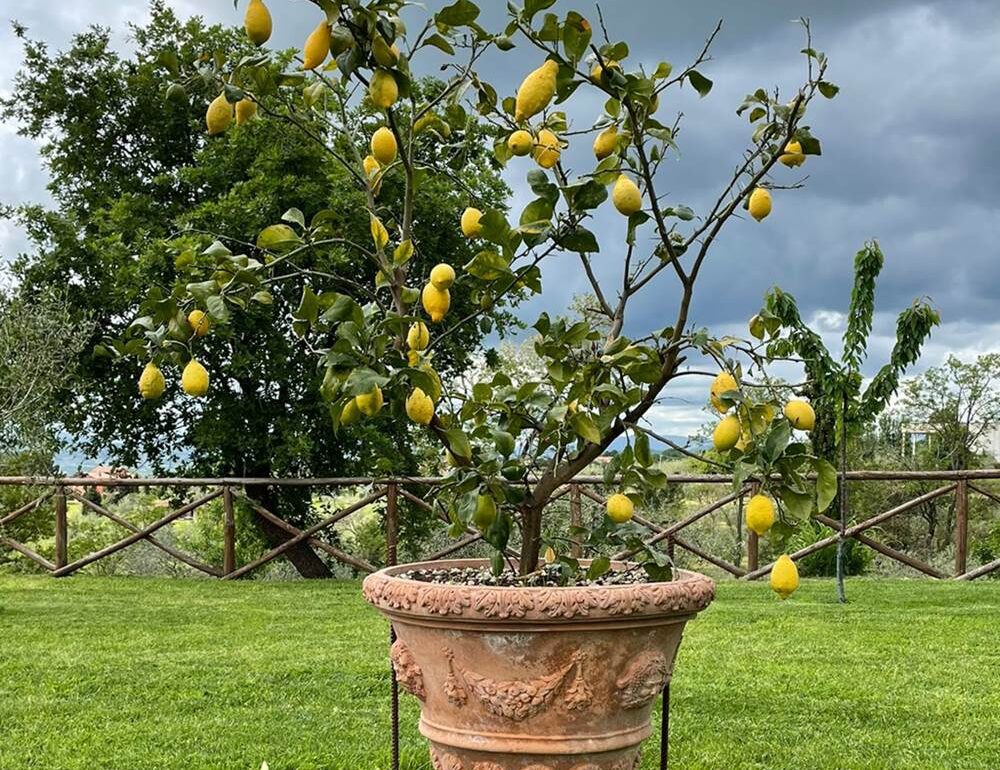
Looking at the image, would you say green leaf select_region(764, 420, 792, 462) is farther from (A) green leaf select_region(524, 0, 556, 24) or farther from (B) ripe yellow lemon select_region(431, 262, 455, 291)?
(A) green leaf select_region(524, 0, 556, 24)

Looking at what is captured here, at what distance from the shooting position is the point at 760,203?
6.63ft

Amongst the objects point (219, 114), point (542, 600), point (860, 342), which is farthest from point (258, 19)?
point (860, 342)

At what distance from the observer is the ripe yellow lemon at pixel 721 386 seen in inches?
78.2

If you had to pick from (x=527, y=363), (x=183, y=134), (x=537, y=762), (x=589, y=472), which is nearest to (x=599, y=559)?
(x=537, y=762)

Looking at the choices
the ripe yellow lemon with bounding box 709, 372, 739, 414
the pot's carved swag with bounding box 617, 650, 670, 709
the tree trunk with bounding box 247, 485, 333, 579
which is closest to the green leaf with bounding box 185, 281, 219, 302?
the ripe yellow lemon with bounding box 709, 372, 739, 414

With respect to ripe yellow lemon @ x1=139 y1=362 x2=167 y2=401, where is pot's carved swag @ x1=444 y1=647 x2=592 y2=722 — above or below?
below

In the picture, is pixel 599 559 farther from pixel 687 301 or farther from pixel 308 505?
pixel 308 505

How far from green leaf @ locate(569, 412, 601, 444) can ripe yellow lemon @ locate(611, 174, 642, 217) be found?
41cm

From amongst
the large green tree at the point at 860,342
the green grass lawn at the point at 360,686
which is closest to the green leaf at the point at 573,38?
the green grass lawn at the point at 360,686

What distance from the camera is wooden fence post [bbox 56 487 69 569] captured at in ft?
26.2

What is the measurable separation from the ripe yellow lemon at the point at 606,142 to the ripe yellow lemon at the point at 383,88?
0.49 metres

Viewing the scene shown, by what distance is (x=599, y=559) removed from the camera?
2.20m

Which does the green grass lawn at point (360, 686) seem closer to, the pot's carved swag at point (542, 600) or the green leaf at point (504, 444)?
the pot's carved swag at point (542, 600)

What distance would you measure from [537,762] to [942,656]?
10.5 ft
